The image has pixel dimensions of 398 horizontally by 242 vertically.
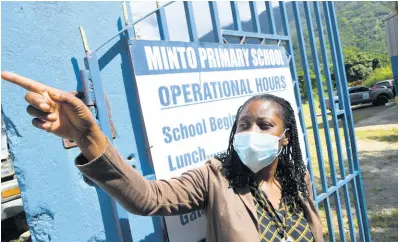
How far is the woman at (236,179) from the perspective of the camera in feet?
3.38

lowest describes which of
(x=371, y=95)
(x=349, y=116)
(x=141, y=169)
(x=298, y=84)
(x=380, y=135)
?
(x=380, y=135)

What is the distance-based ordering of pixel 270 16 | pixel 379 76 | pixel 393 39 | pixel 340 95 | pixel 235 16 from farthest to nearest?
1. pixel 379 76
2. pixel 393 39
3. pixel 340 95
4. pixel 270 16
5. pixel 235 16

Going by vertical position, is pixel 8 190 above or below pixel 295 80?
below

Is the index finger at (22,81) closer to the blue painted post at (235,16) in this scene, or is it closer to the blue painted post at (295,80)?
the blue painted post at (235,16)

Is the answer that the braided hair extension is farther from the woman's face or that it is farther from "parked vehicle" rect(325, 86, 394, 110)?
"parked vehicle" rect(325, 86, 394, 110)

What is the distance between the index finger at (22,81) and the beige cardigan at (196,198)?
295 millimetres

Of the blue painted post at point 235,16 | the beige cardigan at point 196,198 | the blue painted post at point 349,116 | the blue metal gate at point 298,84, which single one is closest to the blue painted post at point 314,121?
the blue metal gate at point 298,84

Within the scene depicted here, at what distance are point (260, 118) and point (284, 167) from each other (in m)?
0.32

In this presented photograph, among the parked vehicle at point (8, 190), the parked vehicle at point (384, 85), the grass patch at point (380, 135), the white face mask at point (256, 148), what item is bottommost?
the grass patch at point (380, 135)

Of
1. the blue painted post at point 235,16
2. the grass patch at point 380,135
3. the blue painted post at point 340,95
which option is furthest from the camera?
the grass patch at point 380,135

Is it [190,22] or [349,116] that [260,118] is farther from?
[349,116]

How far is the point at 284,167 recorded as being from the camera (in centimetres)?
172

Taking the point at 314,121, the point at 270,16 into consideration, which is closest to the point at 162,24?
the point at 270,16

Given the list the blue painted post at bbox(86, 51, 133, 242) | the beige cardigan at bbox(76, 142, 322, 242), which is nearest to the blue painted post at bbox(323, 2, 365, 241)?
the beige cardigan at bbox(76, 142, 322, 242)
